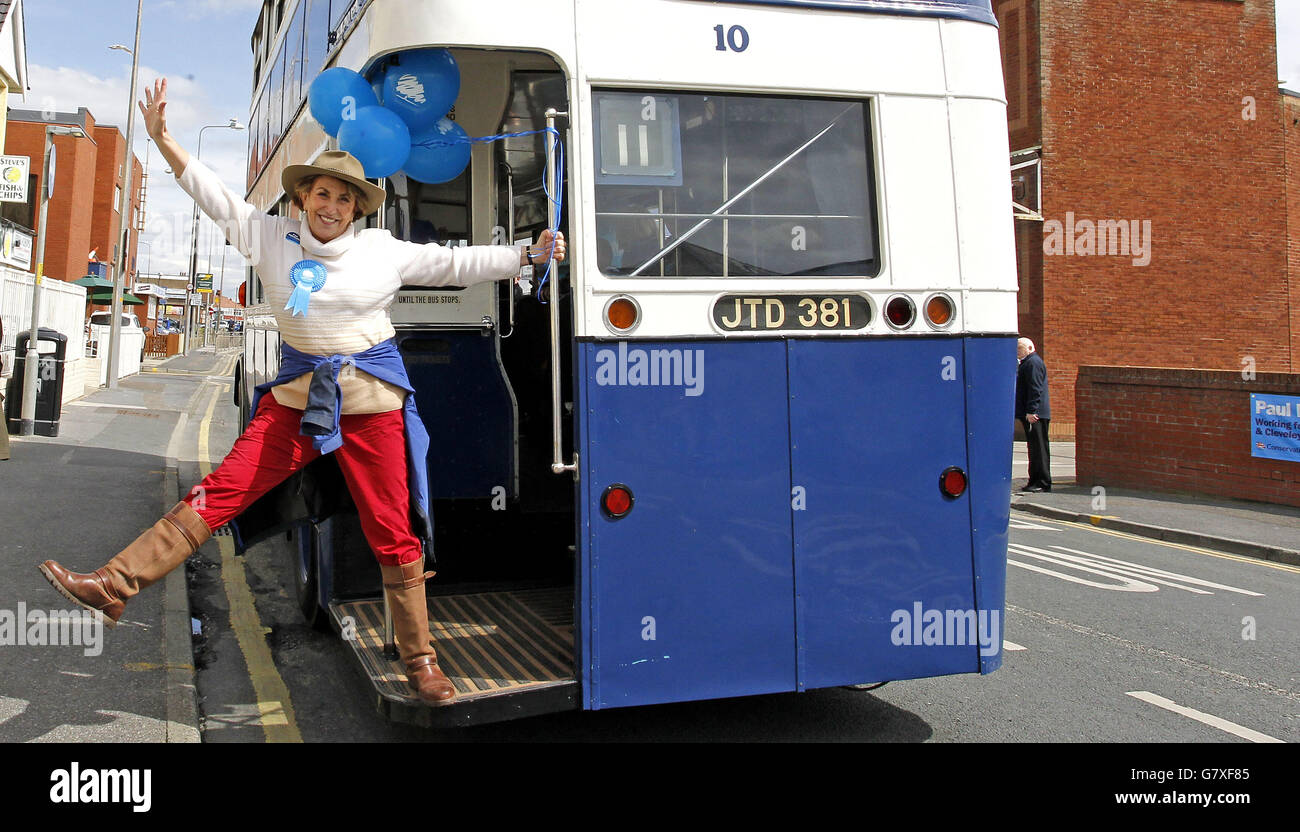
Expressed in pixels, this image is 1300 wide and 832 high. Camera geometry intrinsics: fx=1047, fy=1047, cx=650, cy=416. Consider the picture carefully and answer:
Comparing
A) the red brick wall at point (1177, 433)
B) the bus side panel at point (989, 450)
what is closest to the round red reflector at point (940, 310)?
the bus side panel at point (989, 450)

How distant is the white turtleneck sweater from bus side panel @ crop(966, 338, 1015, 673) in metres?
1.85

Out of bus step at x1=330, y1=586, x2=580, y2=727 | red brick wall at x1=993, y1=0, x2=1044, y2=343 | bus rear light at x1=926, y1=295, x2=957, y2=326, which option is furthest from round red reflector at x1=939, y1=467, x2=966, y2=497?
red brick wall at x1=993, y1=0, x2=1044, y2=343

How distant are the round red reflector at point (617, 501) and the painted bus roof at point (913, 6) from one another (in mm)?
1844

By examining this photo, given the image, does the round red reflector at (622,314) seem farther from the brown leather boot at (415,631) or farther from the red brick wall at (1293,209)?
the red brick wall at (1293,209)

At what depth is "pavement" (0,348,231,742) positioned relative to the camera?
14.1ft

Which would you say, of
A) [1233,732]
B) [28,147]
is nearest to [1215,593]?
[1233,732]

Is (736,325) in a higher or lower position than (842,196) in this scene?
lower

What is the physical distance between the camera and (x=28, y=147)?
3862cm

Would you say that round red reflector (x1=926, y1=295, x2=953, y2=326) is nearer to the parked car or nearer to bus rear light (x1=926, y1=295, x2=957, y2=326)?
bus rear light (x1=926, y1=295, x2=957, y2=326)

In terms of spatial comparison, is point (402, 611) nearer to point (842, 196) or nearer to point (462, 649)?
point (462, 649)

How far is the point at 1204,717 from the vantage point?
194 inches

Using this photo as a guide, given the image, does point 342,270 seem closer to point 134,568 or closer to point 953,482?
point 134,568

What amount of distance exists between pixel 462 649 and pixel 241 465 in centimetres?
117

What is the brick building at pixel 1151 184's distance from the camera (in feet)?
66.3
